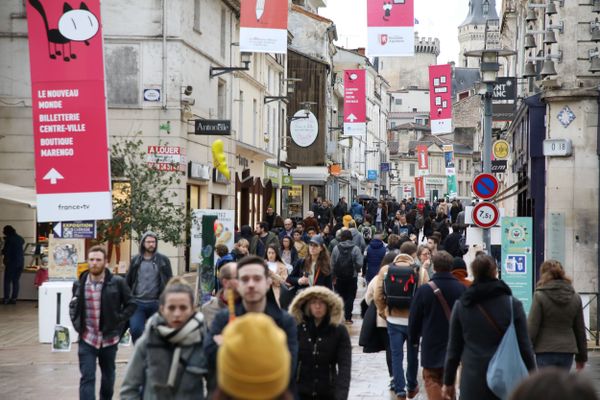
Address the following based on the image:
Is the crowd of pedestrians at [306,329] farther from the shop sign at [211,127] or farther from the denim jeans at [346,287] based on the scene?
the shop sign at [211,127]

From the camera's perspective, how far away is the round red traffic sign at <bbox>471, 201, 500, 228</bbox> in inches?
726

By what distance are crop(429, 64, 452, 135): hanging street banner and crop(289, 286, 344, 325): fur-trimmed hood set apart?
3110 centimetres

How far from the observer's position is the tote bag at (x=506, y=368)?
7.84 meters

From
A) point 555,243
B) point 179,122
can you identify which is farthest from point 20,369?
point 179,122

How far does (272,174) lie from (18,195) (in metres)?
24.8

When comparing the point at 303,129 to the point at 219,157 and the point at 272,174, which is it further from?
the point at 219,157

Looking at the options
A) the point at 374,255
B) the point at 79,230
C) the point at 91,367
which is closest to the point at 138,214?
the point at 79,230

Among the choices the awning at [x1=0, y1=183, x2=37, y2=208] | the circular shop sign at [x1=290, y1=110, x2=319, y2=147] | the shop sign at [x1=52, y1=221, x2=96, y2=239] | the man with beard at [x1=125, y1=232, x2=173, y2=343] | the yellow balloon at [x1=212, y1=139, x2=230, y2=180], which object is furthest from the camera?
the circular shop sign at [x1=290, y1=110, x2=319, y2=147]

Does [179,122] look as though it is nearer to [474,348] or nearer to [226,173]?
[226,173]

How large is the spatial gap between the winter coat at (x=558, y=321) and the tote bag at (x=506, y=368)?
75.7 inches

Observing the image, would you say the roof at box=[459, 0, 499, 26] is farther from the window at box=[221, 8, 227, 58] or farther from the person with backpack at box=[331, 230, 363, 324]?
the person with backpack at box=[331, 230, 363, 324]

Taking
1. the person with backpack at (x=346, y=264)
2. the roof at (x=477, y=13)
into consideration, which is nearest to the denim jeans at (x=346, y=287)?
the person with backpack at (x=346, y=264)

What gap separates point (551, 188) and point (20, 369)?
36.8 ft

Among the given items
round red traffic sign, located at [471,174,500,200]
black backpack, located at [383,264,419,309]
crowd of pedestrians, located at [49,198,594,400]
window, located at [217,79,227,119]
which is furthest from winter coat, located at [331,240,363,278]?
window, located at [217,79,227,119]
